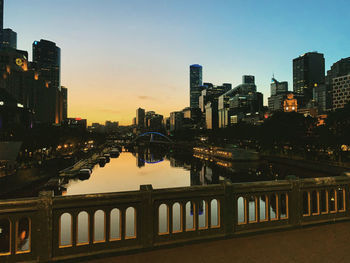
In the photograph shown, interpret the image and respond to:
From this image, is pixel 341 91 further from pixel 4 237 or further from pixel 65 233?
pixel 4 237

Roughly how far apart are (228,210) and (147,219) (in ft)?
9.71

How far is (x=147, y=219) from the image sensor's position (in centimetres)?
782

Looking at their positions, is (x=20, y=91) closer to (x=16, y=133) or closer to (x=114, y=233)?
(x=16, y=133)

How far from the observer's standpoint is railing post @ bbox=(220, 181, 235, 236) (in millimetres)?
8672

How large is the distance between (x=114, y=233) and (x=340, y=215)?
23.4 meters

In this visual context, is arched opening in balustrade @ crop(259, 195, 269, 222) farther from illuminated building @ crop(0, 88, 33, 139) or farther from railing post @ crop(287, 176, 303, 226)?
illuminated building @ crop(0, 88, 33, 139)

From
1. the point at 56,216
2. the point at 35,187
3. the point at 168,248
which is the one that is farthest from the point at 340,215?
the point at 35,187

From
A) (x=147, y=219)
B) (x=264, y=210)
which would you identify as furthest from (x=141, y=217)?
(x=264, y=210)

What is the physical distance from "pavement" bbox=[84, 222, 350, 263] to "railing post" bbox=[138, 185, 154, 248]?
0.43 metres

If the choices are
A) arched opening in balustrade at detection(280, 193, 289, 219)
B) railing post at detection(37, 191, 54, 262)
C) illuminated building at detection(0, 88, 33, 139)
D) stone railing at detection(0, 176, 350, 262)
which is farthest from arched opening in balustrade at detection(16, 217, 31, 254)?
illuminated building at detection(0, 88, 33, 139)

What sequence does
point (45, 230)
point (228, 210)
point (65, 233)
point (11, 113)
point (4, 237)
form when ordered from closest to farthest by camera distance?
point (45, 230), point (228, 210), point (4, 237), point (65, 233), point (11, 113)

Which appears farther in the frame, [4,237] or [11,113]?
[11,113]

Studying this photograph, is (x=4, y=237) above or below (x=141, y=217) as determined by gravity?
below

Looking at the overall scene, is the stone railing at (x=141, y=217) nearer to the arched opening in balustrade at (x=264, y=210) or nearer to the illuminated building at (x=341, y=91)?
the arched opening in balustrade at (x=264, y=210)
